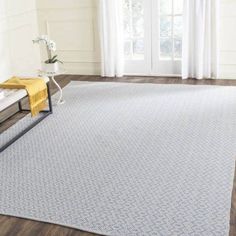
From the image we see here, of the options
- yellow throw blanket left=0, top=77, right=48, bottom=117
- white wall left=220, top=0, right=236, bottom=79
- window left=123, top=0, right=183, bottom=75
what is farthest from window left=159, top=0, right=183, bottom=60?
yellow throw blanket left=0, top=77, right=48, bottom=117

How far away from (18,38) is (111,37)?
1227 millimetres

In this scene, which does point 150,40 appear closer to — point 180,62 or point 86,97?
point 180,62

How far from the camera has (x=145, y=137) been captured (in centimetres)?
358

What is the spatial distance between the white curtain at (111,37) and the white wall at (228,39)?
4.33 feet

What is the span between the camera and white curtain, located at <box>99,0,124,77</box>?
5.28m

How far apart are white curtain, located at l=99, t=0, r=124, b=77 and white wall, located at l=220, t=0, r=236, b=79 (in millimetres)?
1320

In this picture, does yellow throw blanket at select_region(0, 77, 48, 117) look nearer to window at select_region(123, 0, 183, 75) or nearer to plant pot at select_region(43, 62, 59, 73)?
plant pot at select_region(43, 62, 59, 73)

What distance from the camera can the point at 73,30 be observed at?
567 centimetres

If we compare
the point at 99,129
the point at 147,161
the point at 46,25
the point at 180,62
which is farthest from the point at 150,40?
the point at 147,161

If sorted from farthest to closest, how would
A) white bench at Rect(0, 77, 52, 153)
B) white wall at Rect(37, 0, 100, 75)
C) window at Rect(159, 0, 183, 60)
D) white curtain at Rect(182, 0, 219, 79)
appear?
white wall at Rect(37, 0, 100, 75) → window at Rect(159, 0, 183, 60) → white curtain at Rect(182, 0, 219, 79) → white bench at Rect(0, 77, 52, 153)

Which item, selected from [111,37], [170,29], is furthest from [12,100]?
[170,29]

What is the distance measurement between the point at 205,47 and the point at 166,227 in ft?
10.8

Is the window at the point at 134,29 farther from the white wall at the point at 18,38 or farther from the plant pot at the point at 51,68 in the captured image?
the plant pot at the point at 51,68

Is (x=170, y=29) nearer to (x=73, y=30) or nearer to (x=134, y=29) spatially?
(x=134, y=29)
